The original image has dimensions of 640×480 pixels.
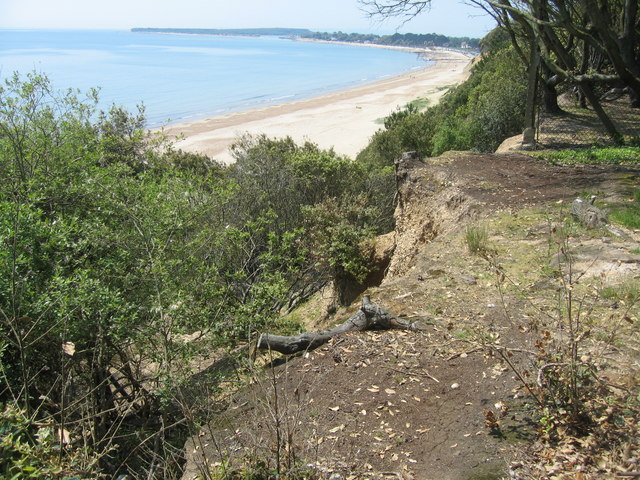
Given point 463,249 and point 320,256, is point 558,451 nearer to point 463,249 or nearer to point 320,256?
point 463,249

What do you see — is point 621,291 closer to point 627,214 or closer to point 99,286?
point 627,214

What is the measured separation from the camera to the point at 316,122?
5222 cm

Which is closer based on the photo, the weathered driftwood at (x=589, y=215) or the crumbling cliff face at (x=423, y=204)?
the weathered driftwood at (x=589, y=215)

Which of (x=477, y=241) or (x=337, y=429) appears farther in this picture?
(x=477, y=241)

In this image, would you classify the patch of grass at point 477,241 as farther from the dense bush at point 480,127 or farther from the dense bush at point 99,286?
the dense bush at point 480,127

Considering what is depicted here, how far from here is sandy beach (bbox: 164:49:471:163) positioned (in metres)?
42.8

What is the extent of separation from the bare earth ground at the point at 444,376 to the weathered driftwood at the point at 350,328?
129 millimetres

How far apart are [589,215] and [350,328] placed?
490 cm

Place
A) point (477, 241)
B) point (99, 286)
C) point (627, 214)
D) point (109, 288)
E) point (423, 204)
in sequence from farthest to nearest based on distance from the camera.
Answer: point (423, 204) → point (627, 214) → point (477, 241) → point (109, 288) → point (99, 286)

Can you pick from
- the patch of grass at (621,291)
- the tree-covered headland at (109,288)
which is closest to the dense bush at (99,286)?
the tree-covered headland at (109,288)

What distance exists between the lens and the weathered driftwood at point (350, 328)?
618cm

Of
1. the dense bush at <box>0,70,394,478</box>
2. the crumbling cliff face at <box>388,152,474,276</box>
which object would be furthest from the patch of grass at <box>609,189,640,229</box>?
the dense bush at <box>0,70,394,478</box>

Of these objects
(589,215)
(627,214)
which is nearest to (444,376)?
(589,215)

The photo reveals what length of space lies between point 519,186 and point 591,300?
5465mm
